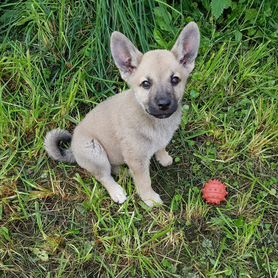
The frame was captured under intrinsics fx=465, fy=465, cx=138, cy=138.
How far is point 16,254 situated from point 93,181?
76cm

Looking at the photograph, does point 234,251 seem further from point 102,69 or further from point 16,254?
point 102,69

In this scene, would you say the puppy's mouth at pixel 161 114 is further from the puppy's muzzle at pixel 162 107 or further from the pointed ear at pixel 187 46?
the pointed ear at pixel 187 46

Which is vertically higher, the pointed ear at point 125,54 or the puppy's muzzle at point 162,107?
the pointed ear at point 125,54

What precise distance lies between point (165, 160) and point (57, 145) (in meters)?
0.83

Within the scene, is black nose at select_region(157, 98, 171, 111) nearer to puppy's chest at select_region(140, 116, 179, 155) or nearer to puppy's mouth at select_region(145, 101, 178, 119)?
puppy's mouth at select_region(145, 101, 178, 119)

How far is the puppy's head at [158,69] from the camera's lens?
2.86 metres

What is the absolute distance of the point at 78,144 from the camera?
10.8 feet

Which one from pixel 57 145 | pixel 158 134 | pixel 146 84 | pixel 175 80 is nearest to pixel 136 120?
pixel 158 134

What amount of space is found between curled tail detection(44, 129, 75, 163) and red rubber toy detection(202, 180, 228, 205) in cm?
→ 104

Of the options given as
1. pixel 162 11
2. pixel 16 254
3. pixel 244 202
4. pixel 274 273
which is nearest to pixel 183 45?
pixel 162 11

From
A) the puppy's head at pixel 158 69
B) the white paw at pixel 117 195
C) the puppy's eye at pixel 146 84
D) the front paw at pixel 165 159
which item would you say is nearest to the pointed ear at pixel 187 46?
the puppy's head at pixel 158 69

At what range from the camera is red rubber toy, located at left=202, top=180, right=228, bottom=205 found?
337 centimetres

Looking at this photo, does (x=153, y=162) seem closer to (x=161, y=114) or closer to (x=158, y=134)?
(x=158, y=134)

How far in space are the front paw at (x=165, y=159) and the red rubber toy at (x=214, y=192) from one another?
0.35 meters
